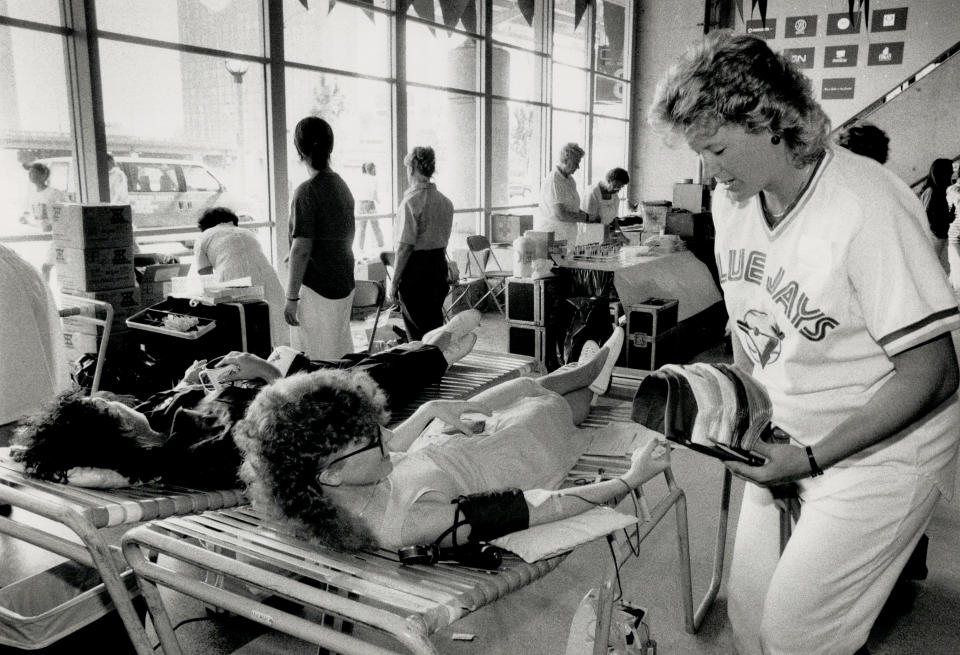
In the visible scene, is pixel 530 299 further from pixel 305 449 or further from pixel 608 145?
pixel 608 145

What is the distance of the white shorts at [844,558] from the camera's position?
55.2 inches

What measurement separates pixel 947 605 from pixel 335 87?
6839 millimetres

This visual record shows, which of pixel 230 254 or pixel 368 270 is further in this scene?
pixel 368 270

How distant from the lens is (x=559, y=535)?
1.62m

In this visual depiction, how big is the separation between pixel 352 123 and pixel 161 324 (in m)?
4.66

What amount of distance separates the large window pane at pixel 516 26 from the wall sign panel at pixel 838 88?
450cm

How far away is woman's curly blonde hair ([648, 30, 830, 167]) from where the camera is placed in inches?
54.3

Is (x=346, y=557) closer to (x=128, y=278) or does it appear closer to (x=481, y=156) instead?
(x=128, y=278)

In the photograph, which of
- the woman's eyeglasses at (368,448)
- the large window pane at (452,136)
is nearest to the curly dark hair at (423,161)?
the woman's eyeglasses at (368,448)

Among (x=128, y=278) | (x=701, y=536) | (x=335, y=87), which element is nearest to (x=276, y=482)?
(x=701, y=536)

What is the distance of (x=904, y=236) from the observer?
4.28 feet

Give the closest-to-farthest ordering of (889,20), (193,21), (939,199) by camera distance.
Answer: (939,199)
(193,21)
(889,20)

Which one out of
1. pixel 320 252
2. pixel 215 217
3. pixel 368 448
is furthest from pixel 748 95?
pixel 215 217

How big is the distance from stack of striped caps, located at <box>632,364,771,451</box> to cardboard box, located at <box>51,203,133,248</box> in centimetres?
366
